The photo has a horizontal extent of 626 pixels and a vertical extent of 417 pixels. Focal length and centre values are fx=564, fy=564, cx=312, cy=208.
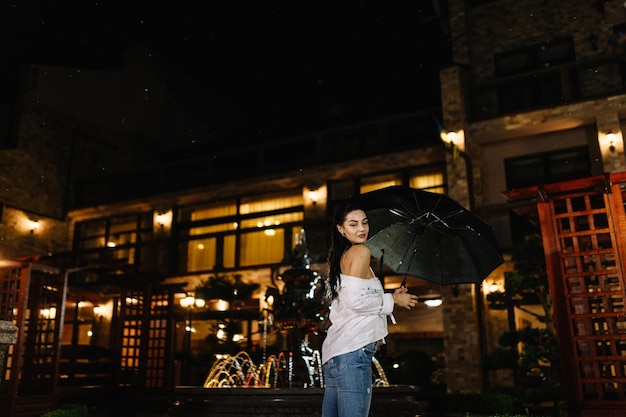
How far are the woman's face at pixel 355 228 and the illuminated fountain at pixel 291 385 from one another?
9.94 feet

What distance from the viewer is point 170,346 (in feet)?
50.5

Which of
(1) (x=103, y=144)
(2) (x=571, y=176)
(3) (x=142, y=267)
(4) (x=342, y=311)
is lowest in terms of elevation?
(4) (x=342, y=311)

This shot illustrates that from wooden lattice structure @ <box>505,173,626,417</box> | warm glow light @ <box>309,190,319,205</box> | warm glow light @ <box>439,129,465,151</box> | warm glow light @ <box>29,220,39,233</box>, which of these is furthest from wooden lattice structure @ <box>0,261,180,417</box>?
warm glow light @ <box>439,129,465,151</box>

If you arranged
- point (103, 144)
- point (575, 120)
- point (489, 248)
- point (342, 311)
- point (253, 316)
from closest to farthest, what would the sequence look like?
point (342, 311)
point (489, 248)
point (575, 120)
point (253, 316)
point (103, 144)

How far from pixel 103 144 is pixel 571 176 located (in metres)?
17.2

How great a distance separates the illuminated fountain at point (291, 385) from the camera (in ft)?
19.2

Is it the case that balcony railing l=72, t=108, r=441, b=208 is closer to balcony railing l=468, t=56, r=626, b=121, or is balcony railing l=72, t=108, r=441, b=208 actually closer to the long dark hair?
balcony railing l=468, t=56, r=626, b=121

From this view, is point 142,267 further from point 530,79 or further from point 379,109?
point 530,79

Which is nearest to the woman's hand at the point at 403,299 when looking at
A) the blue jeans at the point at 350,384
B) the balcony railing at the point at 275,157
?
the blue jeans at the point at 350,384

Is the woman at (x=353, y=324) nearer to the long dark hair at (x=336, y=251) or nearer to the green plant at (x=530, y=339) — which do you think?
the long dark hair at (x=336, y=251)

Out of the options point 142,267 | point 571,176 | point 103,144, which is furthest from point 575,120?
point 103,144

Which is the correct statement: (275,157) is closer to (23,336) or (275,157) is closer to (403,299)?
(23,336)

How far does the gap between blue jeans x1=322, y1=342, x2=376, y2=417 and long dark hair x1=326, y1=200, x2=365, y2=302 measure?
0.38 metres

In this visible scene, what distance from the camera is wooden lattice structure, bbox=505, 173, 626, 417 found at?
20.7ft
